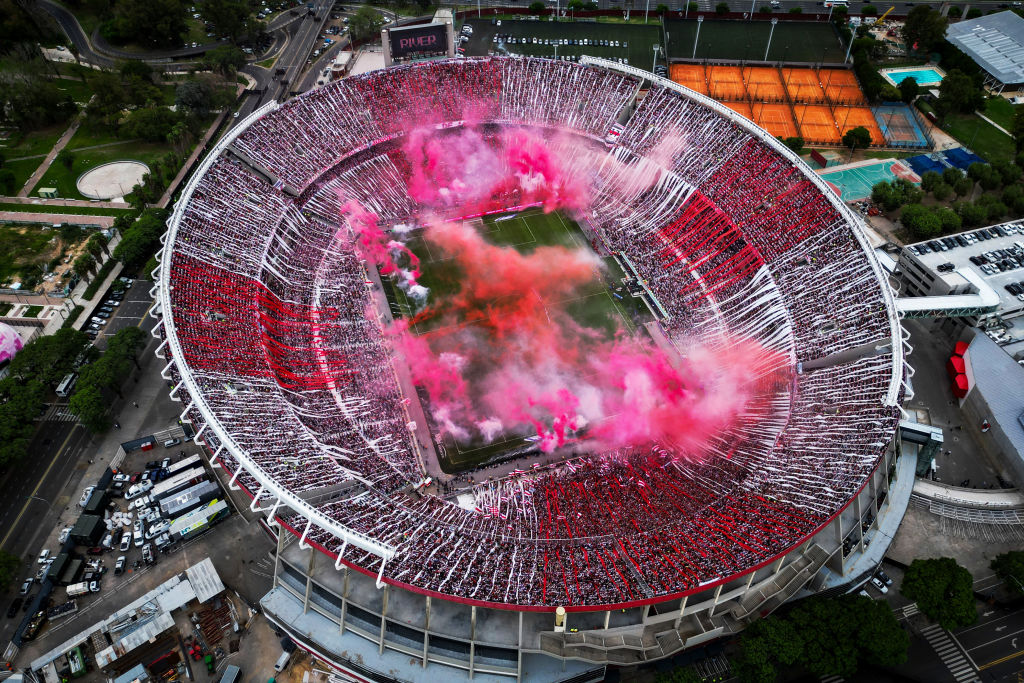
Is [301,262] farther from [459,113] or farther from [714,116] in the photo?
[714,116]

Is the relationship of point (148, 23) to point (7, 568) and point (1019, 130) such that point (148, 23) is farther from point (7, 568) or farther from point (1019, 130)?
point (1019, 130)

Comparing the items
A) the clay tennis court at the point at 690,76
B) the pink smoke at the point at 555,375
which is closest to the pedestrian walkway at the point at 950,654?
the pink smoke at the point at 555,375

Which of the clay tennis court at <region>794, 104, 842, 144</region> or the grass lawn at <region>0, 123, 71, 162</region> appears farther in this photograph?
the clay tennis court at <region>794, 104, 842, 144</region>

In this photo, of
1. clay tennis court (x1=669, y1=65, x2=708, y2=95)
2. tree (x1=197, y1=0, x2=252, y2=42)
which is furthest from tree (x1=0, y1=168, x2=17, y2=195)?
clay tennis court (x1=669, y1=65, x2=708, y2=95)

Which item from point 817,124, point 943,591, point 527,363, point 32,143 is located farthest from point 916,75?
point 32,143

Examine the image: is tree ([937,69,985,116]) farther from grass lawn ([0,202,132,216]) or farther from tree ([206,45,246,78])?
grass lawn ([0,202,132,216])

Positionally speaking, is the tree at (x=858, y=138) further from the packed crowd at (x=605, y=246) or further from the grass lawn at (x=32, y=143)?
the grass lawn at (x=32, y=143)
